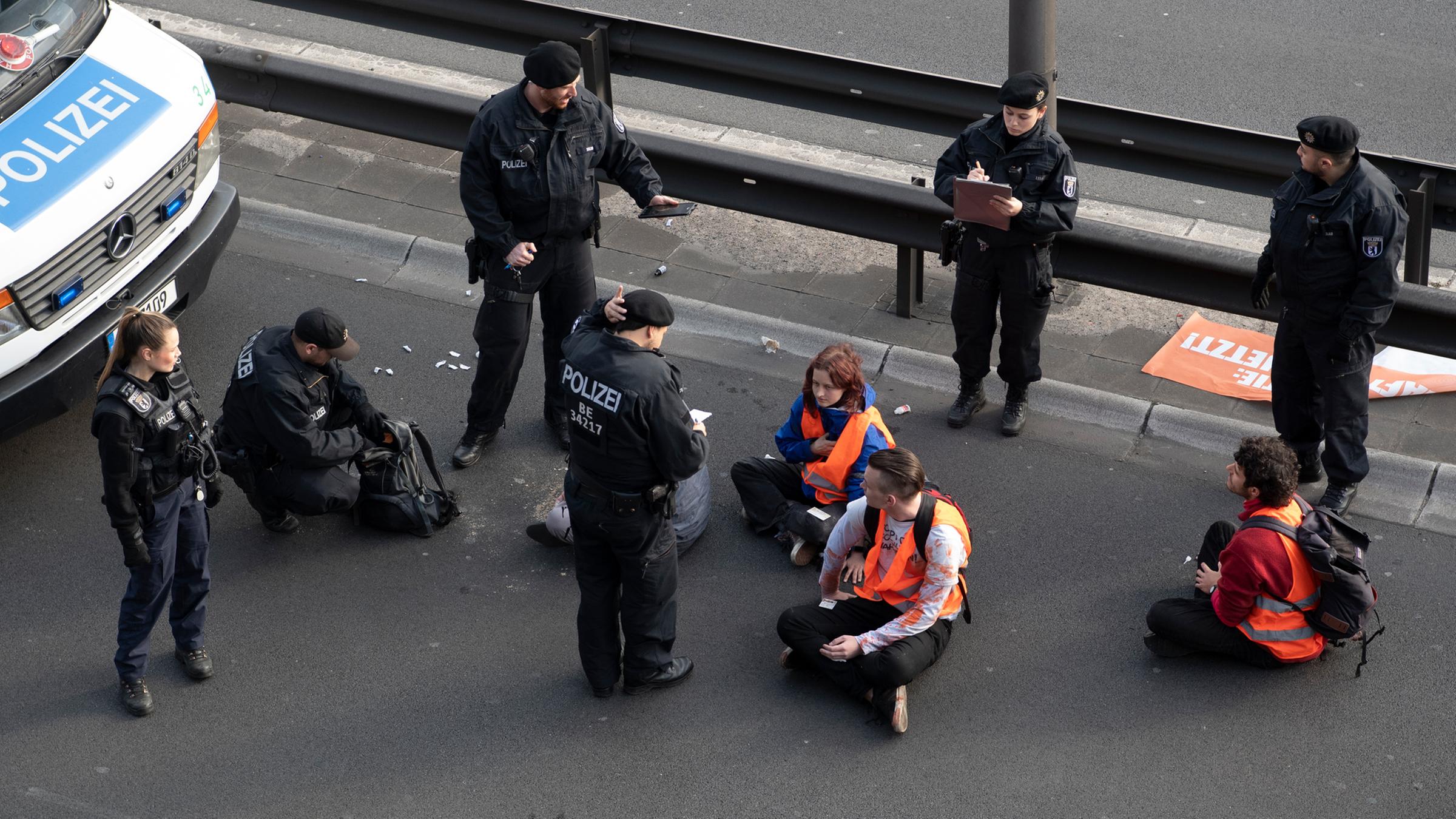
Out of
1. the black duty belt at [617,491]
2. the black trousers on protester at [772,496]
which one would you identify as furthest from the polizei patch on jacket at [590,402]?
the black trousers on protester at [772,496]

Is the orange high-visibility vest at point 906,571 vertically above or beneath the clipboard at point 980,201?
beneath

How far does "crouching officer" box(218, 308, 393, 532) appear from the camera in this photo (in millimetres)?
5973

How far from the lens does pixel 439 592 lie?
245 inches

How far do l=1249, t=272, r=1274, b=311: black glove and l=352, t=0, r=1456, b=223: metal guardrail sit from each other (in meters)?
1.14

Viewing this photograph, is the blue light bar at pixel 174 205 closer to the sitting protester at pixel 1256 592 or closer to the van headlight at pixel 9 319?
the van headlight at pixel 9 319

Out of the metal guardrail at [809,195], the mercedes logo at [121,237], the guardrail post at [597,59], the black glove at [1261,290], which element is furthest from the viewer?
the guardrail post at [597,59]

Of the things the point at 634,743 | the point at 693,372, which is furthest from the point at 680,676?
the point at 693,372

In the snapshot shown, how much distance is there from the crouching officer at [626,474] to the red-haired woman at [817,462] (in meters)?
0.82

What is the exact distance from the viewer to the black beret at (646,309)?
515 cm

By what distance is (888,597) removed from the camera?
570 cm

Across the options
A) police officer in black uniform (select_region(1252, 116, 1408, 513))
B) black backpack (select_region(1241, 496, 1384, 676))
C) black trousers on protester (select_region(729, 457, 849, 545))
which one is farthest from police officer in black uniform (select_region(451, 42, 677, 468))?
black backpack (select_region(1241, 496, 1384, 676))

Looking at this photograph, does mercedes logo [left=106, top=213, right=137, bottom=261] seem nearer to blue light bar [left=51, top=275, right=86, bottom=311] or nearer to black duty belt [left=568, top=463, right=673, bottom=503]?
blue light bar [left=51, top=275, right=86, bottom=311]

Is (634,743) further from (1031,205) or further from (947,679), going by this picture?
(1031,205)

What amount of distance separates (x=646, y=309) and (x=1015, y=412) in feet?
8.15
